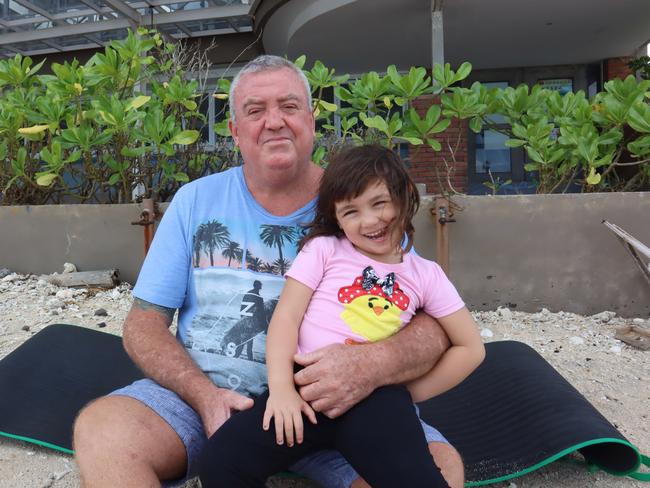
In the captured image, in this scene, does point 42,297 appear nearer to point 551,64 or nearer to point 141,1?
point 141,1

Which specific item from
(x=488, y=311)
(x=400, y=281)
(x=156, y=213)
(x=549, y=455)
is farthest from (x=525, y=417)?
(x=156, y=213)

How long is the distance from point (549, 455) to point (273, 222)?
1.03 m

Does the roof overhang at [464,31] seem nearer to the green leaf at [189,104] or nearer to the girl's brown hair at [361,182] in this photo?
the green leaf at [189,104]

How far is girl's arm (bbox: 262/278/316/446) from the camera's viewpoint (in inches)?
53.4

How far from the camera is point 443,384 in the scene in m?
1.60

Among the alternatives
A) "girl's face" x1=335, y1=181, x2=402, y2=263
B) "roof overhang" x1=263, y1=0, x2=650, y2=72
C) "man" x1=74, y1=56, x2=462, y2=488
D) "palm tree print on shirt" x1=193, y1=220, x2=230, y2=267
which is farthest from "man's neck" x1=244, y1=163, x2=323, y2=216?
"roof overhang" x1=263, y1=0, x2=650, y2=72

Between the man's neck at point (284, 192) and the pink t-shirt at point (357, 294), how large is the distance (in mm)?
233

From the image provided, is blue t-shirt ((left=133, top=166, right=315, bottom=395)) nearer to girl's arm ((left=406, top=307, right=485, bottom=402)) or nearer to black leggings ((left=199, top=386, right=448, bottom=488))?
black leggings ((left=199, top=386, right=448, bottom=488))

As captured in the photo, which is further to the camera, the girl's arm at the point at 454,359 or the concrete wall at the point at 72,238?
the concrete wall at the point at 72,238

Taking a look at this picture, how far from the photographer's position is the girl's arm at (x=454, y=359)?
5.22 ft

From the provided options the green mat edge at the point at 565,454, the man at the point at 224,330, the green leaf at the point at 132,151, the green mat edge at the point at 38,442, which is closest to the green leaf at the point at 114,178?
the green leaf at the point at 132,151

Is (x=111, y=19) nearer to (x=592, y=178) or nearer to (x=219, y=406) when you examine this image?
(x=592, y=178)

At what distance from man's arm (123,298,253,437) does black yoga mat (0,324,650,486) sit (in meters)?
0.62

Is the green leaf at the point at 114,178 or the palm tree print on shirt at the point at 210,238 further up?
the green leaf at the point at 114,178
